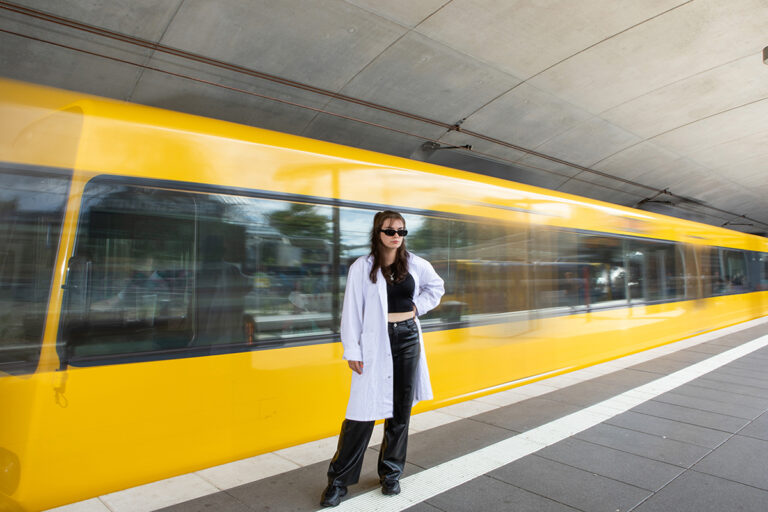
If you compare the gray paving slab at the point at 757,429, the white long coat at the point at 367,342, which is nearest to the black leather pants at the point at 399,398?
the white long coat at the point at 367,342

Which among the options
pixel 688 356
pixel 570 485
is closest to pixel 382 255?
pixel 570 485

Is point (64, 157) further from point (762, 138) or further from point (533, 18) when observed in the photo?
point (762, 138)

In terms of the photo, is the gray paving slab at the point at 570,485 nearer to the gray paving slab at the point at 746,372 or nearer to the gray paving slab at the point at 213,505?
the gray paving slab at the point at 213,505

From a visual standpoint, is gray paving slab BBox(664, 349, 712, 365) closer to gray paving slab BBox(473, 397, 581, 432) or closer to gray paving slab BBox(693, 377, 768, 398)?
gray paving slab BBox(693, 377, 768, 398)

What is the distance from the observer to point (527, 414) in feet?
15.8

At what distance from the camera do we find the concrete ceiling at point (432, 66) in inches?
262

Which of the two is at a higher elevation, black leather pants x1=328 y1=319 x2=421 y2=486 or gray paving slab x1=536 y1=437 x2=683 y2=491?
black leather pants x1=328 y1=319 x2=421 y2=486

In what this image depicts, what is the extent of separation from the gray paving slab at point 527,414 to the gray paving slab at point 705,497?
4.36 ft

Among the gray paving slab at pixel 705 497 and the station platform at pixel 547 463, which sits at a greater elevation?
the station platform at pixel 547 463

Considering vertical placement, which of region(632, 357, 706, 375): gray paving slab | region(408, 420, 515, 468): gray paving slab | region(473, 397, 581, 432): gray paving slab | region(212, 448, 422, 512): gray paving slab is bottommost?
region(212, 448, 422, 512): gray paving slab

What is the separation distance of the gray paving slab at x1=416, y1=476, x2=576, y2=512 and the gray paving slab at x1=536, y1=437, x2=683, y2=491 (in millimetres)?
655

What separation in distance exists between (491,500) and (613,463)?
1.17 metres

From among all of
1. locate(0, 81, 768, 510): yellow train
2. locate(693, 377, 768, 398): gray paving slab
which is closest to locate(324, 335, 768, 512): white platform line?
locate(693, 377, 768, 398): gray paving slab

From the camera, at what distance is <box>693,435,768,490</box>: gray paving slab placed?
11.1ft
